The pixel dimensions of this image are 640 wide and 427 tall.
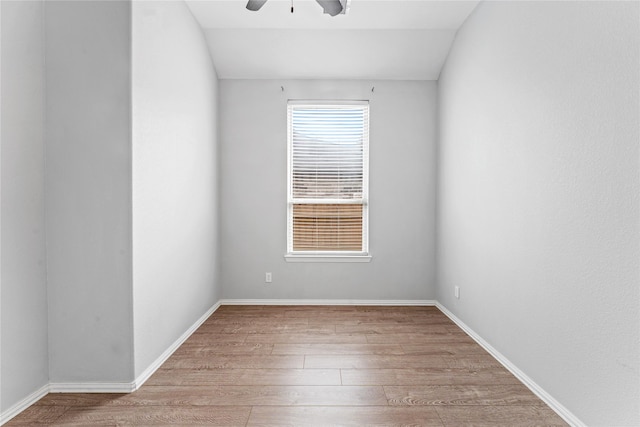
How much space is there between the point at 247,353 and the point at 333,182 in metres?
2.31

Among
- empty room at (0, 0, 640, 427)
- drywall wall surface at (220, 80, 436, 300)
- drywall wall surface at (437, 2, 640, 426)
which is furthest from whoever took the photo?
drywall wall surface at (220, 80, 436, 300)

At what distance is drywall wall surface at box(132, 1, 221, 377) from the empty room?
0.03 m

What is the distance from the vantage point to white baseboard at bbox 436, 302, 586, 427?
205cm

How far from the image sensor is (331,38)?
160 inches

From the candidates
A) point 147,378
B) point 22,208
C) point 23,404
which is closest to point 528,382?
point 147,378

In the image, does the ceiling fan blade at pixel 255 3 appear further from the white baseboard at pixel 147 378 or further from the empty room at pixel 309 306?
the white baseboard at pixel 147 378

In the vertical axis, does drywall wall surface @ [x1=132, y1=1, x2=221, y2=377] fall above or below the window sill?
above

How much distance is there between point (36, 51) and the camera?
2236 mm

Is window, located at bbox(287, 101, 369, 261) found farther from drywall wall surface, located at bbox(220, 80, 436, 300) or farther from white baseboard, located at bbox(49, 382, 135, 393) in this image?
white baseboard, located at bbox(49, 382, 135, 393)

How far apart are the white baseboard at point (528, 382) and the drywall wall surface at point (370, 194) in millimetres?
1164

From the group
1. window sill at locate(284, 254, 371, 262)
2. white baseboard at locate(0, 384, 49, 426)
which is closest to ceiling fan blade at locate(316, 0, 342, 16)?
Answer: window sill at locate(284, 254, 371, 262)

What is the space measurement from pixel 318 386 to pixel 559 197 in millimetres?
1872

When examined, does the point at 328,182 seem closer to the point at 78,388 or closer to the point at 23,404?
the point at 78,388

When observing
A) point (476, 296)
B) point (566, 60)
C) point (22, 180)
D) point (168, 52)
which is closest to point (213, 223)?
point (168, 52)
